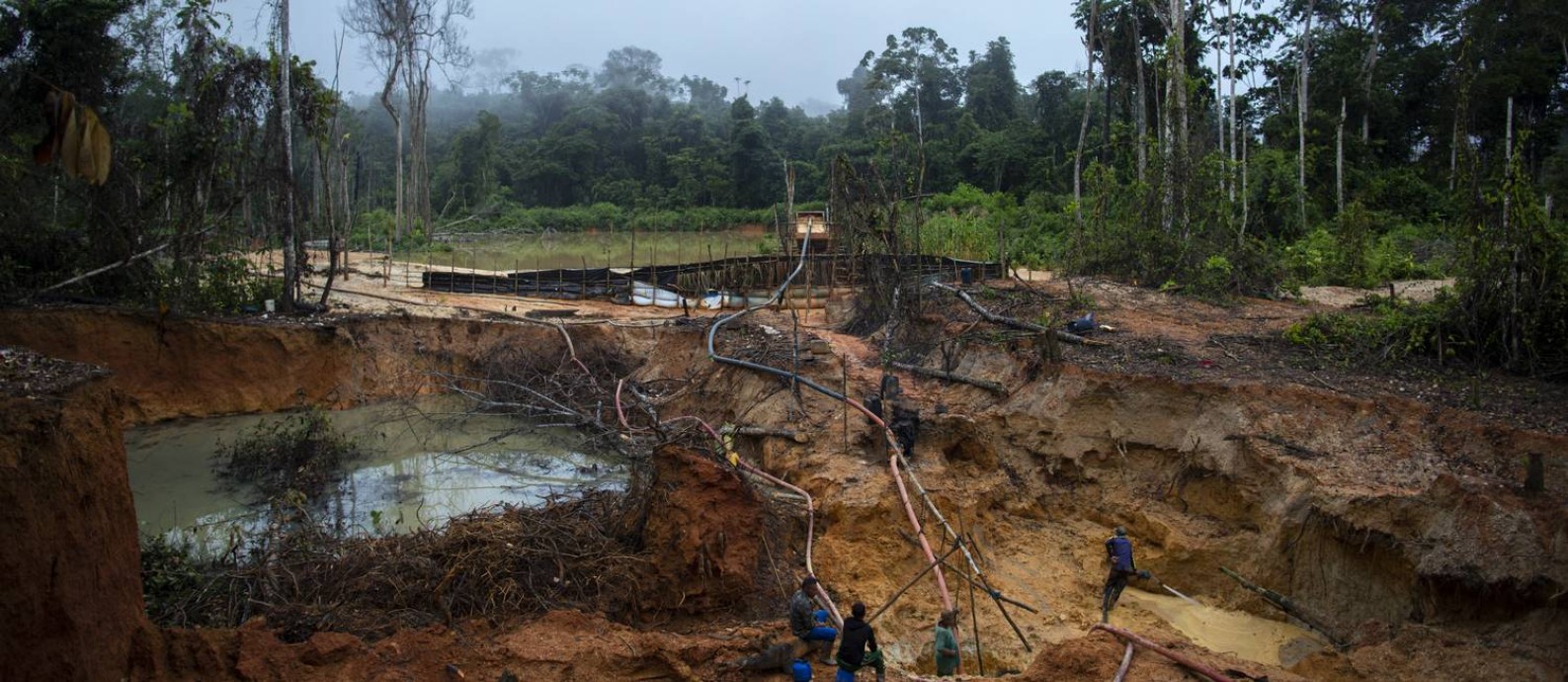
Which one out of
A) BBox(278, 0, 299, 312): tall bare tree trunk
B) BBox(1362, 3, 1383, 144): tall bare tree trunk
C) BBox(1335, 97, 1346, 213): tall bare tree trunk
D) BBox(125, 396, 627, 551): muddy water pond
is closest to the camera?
BBox(125, 396, 627, 551): muddy water pond

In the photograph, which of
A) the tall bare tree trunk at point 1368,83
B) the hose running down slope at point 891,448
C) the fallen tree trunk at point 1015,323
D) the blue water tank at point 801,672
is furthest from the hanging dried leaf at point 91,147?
the tall bare tree trunk at point 1368,83

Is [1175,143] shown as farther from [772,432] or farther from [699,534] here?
[699,534]

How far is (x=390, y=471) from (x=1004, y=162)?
27815 millimetres

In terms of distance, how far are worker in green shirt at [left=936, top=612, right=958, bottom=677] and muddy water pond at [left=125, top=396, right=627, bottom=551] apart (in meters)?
4.33

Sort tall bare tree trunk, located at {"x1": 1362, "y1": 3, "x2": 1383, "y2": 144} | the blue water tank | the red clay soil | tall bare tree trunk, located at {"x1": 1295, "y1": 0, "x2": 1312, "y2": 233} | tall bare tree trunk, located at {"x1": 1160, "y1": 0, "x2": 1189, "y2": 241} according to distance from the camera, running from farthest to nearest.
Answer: tall bare tree trunk, located at {"x1": 1362, "y1": 3, "x2": 1383, "y2": 144} < tall bare tree trunk, located at {"x1": 1295, "y1": 0, "x2": 1312, "y2": 233} < tall bare tree trunk, located at {"x1": 1160, "y1": 0, "x2": 1189, "y2": 241} < the blue water tank < the red clay soil

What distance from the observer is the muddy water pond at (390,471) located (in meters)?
9.34

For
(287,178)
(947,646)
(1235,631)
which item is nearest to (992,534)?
(1235,631)

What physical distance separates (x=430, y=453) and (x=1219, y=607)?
9780 mm

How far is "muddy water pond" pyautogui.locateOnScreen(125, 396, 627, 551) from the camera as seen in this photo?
30.6 feet

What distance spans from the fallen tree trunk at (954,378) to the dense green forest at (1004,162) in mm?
2373

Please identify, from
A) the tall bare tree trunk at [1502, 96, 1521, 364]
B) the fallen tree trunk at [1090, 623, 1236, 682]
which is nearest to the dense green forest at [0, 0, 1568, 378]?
the tall bare tree trunk at [1502, 96, 1521, 364]

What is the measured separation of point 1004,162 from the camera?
111ft

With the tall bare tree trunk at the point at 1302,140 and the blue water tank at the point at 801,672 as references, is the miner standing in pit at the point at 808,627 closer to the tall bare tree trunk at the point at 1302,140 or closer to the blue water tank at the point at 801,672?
the blue water tank at the point at 801,672

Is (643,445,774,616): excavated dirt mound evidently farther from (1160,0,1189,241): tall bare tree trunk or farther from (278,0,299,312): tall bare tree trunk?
(1160,0,1189,241): tall bare tree trunk
